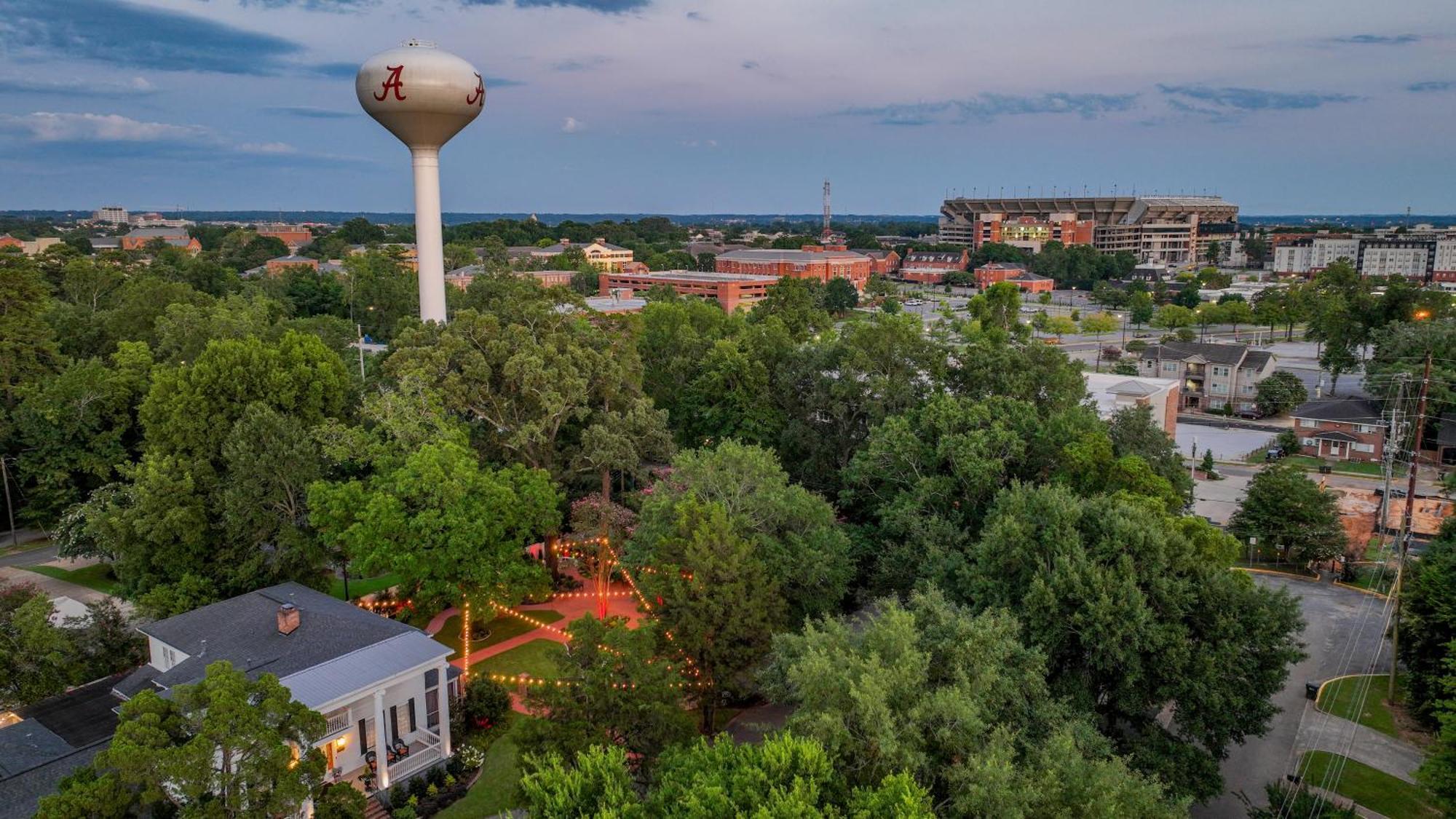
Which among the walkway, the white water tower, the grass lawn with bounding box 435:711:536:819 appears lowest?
the grass lawn with bounding box 435:711:536:819

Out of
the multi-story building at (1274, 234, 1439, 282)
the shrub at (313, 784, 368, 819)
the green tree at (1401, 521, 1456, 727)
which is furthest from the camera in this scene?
the multi-story building at (1274, 234, 1439, 282)

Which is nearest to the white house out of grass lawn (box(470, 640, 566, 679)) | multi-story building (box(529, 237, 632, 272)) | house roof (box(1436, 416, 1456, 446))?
grass lawn (box(470, 640, 566, 679))

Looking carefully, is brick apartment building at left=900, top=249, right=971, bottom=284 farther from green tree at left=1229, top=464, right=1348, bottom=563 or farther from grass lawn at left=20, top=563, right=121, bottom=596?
grass lawn at left=20, top=563, right=121, bottom=596

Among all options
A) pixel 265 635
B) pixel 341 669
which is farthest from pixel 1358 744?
pixel 265 635

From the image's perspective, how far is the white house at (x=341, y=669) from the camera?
20859mm

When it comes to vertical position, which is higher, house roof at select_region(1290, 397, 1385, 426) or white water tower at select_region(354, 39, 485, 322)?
white water tower at select_region(354, 39, 485, 322)

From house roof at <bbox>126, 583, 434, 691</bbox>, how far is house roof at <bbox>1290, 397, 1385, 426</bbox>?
5613 centimetres

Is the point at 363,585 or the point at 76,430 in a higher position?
the point at 76,430

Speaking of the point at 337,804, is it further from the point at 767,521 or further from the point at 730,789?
the point at 767,521

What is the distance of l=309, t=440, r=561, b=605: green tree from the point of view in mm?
26203

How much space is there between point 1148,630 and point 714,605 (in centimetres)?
1006

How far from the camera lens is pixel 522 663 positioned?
91.9 feet

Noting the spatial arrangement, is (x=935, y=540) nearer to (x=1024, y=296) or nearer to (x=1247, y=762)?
(x=1247, y=762)

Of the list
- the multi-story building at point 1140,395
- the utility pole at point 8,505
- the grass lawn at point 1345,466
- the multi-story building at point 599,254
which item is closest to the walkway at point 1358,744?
the multi-story building at point 1140,395
